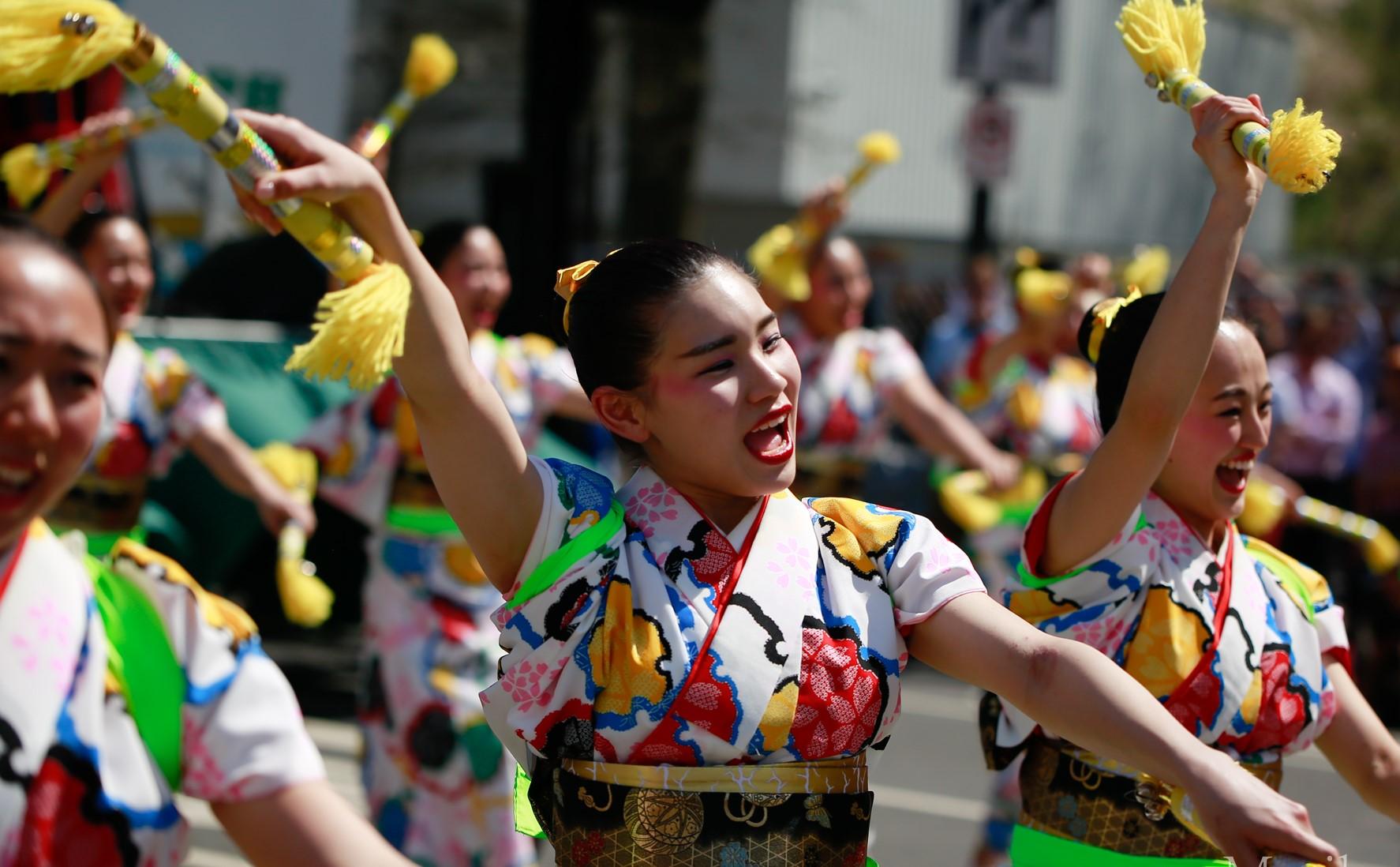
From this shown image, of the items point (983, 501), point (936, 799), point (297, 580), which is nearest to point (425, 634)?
point (297, 580)

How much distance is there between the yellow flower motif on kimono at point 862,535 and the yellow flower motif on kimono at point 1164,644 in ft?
1.94

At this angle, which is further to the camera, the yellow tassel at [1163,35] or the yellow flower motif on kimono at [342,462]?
the yellow flower motif on kimono at [342,462]

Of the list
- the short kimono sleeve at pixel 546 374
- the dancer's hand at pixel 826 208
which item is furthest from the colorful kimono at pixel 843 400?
the short kimono sleeve at pixel 546 374

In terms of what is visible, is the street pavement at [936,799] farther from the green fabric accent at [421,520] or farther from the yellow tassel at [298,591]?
the yellow tassel at [298,591]

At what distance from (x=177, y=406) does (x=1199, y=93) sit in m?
3.24

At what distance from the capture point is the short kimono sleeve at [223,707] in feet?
5.86

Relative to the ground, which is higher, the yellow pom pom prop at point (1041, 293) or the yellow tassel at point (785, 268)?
the yellow tassel at point (785, 268)

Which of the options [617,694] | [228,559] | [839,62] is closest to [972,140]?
[228,559]

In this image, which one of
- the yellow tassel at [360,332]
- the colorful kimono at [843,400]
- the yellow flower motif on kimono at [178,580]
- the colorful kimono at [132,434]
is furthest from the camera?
the colorful kimono at [843,400]

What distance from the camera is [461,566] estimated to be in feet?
16.6

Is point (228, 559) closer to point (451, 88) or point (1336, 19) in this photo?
point (451, 88)

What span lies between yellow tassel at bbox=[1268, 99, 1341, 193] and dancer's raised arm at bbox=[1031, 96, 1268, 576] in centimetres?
10

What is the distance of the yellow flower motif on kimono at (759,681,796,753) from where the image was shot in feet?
7.43

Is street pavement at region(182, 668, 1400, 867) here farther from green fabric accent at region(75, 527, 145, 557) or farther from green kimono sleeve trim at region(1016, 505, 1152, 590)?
green kimono sleeve trim at region(1016, 505, 1152, 590)
